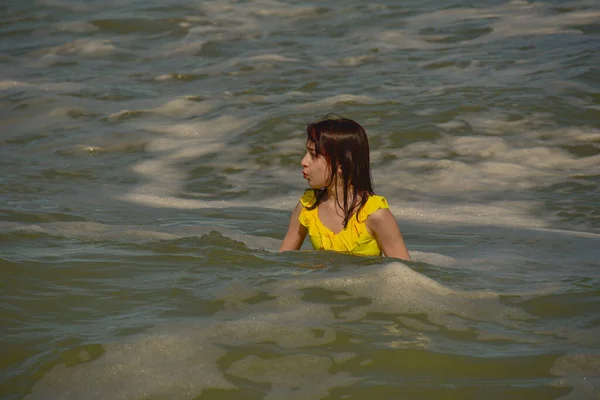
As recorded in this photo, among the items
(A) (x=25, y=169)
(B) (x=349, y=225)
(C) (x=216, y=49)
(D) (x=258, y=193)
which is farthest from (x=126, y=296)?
(C) (x=216, y=49)

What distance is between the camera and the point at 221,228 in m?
5.77

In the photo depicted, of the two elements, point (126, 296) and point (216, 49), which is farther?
point (216, 49)

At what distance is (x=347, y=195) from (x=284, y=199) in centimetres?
207

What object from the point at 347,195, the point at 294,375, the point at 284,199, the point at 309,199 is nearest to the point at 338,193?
the point at 347,195

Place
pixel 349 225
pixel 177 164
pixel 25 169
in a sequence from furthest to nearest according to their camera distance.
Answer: pixel 177 164 < pixel 25 169 < pixel 349 225

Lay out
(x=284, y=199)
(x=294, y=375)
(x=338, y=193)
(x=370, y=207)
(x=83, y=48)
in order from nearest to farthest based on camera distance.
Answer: (x=294, y=375), (x=370, y=207), (x=338, y=193), (x=284, y=199), (x=83, y=48)

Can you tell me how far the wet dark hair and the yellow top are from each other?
0.04m

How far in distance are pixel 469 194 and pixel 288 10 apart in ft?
22.4

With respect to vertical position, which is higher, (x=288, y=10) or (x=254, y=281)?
(x=288, y=10)

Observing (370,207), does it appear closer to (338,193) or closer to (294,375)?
(338,193)

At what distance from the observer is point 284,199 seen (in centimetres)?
677

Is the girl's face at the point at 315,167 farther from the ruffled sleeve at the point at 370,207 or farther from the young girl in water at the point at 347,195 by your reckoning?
the ruffled sleeve at the point at 370,207

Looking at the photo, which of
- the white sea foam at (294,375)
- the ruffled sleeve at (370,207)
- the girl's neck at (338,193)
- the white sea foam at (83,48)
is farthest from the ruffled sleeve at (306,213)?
the white sea foam at (83,48)

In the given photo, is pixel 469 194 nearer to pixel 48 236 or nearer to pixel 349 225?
pixel 349 225
